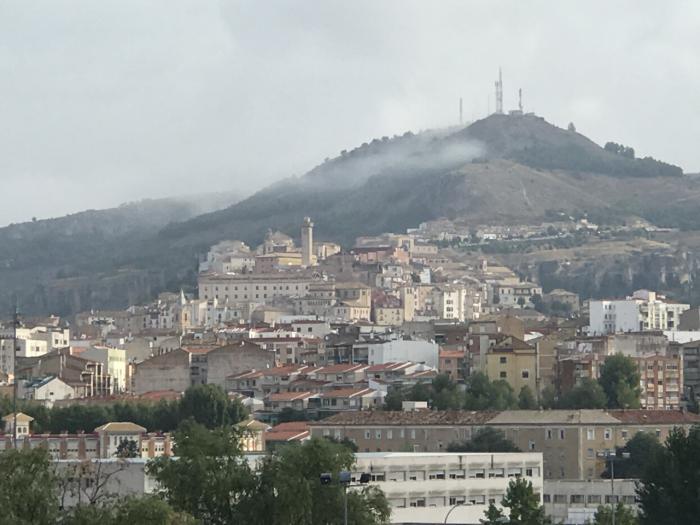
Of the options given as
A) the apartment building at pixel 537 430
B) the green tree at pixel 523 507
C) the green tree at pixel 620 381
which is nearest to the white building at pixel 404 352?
the green tree at pixel 620 381

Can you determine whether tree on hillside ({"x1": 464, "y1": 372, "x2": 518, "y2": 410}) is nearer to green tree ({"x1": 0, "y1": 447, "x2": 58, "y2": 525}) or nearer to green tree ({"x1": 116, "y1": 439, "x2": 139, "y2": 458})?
green tree ({"x1": 116, "y1": 439, "x2": 139, "y2": 458})

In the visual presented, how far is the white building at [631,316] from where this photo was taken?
169 metres

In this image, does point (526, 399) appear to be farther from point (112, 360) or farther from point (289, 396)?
point (112, 360)

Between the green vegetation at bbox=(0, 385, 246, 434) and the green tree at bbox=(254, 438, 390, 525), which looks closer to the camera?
the green tree at bbox=(254, 438, 390, 525)

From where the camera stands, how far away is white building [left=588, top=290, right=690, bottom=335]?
16900 centimetres

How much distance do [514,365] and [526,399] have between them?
933cm

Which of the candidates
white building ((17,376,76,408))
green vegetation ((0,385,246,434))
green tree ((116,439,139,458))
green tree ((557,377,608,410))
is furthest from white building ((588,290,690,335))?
green tree ((116,439,139,458))

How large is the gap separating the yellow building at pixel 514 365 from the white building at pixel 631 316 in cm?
3104

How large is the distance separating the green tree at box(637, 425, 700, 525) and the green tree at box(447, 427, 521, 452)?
25.0 m

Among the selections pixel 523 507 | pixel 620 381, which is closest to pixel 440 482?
pixel 523 507

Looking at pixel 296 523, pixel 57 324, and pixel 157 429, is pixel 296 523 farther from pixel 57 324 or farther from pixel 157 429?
pixel 57 324

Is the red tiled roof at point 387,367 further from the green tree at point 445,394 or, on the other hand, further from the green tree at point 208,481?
the green tree at point 208,481

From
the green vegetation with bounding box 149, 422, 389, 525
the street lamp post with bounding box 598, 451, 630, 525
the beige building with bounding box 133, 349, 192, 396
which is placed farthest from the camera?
the beige building with bounding box 133, 349, 192, 396

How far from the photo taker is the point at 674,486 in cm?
6912
